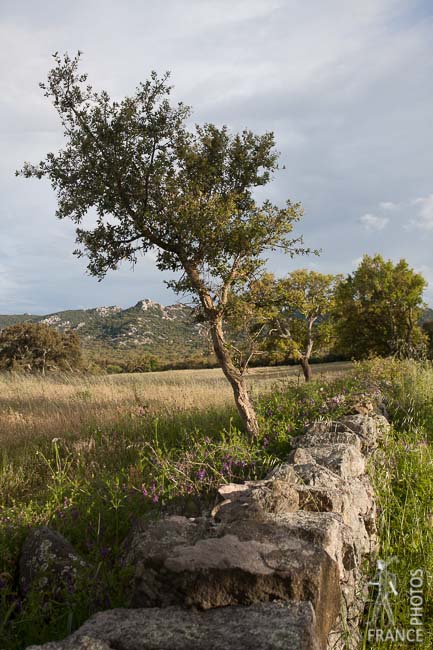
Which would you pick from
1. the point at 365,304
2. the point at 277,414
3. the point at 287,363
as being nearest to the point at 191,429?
the point at 277,414

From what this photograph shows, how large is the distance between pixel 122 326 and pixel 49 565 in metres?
96.5

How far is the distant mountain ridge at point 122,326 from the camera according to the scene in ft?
298

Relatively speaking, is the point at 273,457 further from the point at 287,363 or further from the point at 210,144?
the point at 287,363

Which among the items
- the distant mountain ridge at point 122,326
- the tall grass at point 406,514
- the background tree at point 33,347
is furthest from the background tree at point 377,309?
the distant mountain ridge at point 122,326

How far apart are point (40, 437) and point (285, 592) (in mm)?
7815

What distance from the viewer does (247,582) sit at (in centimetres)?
226

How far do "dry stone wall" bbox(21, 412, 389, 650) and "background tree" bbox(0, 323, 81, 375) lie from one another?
3476 centimetres

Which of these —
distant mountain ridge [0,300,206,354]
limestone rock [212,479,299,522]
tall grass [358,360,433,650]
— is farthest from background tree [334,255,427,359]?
distant mountain ridge [0,300,206,354]

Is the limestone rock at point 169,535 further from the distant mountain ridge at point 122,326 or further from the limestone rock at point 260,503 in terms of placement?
the distant mountain ridge at point 122,326

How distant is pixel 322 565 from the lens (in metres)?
2.36

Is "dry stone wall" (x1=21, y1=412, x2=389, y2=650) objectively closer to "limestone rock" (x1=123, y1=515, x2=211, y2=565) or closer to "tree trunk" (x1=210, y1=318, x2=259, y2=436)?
"limestone rock" (x1=123, y1=515, x2=211, y2=565)

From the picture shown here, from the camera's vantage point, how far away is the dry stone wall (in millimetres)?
1962

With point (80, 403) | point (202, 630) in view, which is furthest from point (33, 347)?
point (202, 630)

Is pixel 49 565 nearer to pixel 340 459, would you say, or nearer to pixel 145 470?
pixel 340 459
